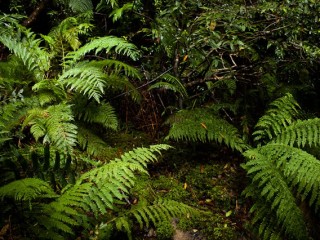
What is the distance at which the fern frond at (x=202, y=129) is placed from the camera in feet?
10.2

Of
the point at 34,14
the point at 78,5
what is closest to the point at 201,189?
the point at 78,5

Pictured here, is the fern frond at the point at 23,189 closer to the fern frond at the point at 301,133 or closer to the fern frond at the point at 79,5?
the fern frond at the point at 301,133

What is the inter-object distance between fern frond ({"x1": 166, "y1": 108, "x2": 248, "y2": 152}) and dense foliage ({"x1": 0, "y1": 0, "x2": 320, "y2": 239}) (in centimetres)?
2

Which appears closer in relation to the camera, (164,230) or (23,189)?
(23,189)

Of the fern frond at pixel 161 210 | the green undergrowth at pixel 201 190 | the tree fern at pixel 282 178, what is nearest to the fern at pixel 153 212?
the fern frond at pixel 161 210

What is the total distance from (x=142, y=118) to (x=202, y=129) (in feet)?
3.34

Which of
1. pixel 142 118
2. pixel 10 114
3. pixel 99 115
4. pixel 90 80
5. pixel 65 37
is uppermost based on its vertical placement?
pixel 65 37

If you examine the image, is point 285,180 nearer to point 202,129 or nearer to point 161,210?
point 202,129

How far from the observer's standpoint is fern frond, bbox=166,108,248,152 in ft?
10.2

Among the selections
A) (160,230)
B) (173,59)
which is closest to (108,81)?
(173,59)

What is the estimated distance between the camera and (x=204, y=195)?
10.1ft

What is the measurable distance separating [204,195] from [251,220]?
1.72ft

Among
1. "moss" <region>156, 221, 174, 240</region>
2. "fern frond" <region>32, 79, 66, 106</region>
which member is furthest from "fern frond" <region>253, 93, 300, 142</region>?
"fern frond" <region>32, 79, 66, 106</region>

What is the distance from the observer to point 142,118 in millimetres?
3889
